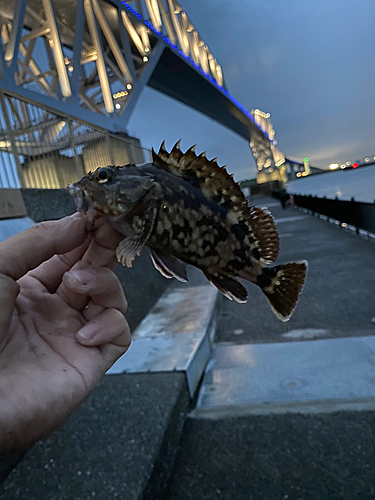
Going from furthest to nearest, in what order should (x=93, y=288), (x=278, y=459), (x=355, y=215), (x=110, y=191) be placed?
(x=355, y=215), (x=278, y=459), (x=93, y=288), (x=110, y=191)

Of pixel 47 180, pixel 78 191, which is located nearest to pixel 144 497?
pixel 78 191

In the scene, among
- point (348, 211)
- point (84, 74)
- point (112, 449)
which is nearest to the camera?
point (112, 449)

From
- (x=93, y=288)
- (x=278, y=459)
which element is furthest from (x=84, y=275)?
(x=278, y=459)

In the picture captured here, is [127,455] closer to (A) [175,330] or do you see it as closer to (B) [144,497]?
(B) [144,497]

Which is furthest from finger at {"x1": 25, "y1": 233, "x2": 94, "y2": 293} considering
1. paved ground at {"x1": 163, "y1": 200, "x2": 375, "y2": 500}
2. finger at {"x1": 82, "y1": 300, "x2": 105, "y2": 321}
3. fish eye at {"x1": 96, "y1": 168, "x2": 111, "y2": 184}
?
paved ground at {"x1": 163, "y1": 200, "x2": 375, "y2": 500}

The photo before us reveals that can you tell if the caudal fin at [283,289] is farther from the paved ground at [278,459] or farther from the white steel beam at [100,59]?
the white steel beam at [100,59]

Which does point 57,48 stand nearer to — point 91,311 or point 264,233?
point 91,311

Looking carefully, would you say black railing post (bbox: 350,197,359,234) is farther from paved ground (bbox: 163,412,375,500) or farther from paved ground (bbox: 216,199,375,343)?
paved ground (bbox: 163,412,375,500)

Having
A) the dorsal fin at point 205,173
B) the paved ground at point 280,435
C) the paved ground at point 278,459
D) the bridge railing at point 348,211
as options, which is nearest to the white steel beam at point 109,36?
the bridge railing at point 348,211
